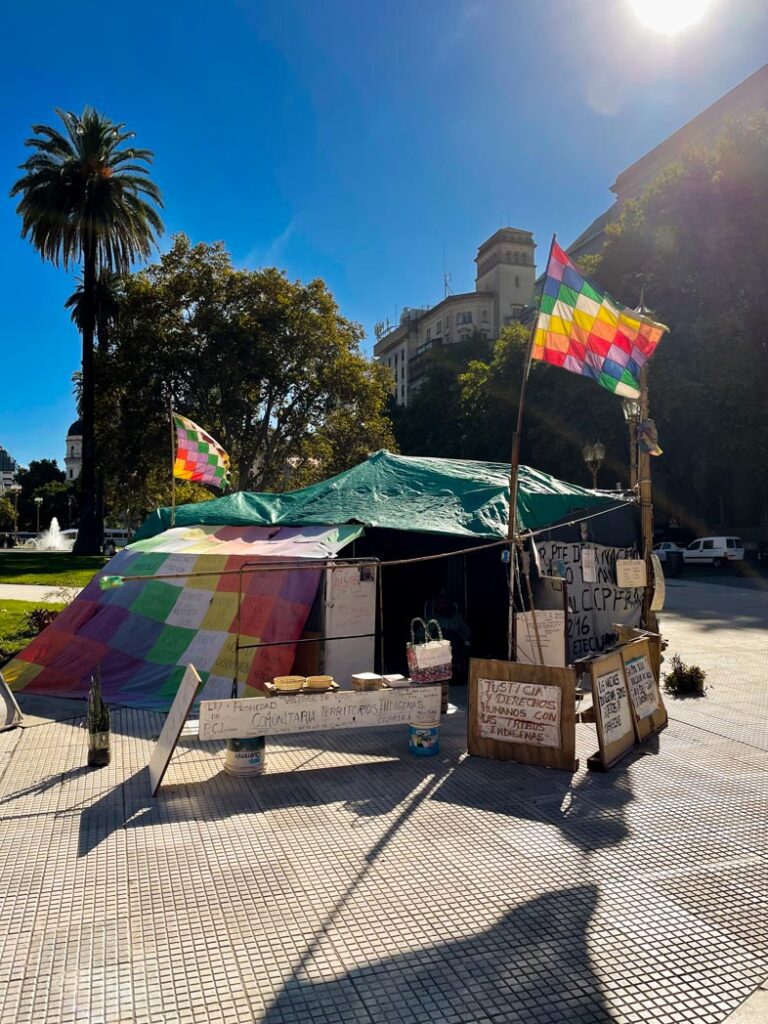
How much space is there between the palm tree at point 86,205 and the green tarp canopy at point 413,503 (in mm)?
22827

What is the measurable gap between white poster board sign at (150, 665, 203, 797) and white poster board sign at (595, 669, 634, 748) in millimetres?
3841

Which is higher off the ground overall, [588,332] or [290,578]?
[588,332]

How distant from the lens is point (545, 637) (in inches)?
374

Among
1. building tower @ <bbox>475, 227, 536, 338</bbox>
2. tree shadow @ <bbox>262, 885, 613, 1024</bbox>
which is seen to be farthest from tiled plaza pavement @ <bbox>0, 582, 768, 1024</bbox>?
building tower @ <bbox>475, 227, 536, 338</bbox>

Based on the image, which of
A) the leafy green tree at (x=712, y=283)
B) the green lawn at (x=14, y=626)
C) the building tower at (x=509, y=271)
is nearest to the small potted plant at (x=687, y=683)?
the green lawn at (x=14, y=626)

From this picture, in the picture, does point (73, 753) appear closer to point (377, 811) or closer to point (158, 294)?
point (377, 811)

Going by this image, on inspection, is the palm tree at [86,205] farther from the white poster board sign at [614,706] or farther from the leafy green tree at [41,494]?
the leafy green tree at [41,494]

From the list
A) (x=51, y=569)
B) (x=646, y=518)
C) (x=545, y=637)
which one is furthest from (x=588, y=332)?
(x=51, y=569)

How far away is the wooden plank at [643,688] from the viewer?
826 cm

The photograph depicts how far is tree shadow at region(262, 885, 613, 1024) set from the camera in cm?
374

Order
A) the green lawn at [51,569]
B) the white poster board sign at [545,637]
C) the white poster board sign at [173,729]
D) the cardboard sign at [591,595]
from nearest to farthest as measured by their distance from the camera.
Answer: the white poster board sign at [173,729] < the white poster board sign at [545,637] < the cardboard sign at [591,595] < the green lawn at [51,569]

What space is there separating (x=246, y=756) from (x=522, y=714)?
2.69 meters

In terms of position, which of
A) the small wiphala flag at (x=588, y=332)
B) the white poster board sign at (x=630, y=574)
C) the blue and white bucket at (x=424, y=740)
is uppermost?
the small wiphala flag at (x=588, y=332)

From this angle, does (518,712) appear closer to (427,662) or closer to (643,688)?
(427,662)
